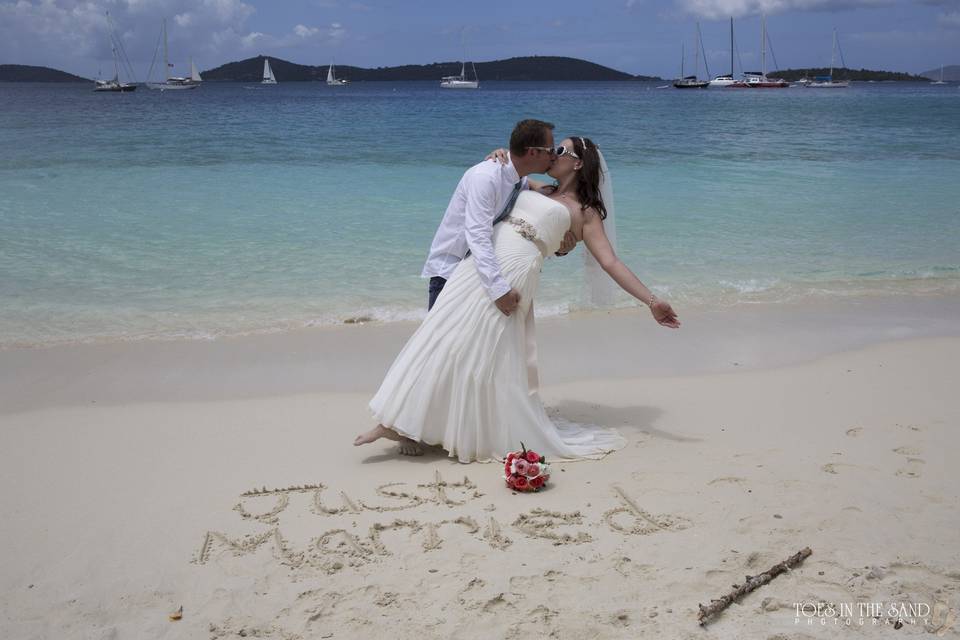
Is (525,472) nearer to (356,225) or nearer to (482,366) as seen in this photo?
(482,366)

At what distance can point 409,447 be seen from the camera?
4777 mm

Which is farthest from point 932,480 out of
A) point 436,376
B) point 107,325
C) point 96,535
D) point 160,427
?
point 107,325

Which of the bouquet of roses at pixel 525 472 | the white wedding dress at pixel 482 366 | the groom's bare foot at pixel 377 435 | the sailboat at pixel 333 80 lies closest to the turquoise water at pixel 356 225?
the groom's bare foot at pixel 377 435

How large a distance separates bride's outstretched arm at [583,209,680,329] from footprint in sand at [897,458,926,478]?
1372mm

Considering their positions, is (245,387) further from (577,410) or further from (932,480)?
(932,480)

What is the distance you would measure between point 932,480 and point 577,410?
2138 millimetres

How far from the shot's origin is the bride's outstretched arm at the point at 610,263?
15.1 ft

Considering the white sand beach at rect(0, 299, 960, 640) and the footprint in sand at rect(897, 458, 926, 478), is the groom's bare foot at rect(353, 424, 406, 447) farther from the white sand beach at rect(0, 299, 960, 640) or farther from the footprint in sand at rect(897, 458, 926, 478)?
the footprint in sand at rect(897, 458, 926, 478)

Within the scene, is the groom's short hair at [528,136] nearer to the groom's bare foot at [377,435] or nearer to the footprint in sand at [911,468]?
the groom's bare foot at [377,435]

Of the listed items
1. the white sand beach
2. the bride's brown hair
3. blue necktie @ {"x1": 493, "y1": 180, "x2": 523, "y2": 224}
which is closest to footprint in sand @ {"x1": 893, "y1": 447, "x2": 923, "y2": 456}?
the white sand beach

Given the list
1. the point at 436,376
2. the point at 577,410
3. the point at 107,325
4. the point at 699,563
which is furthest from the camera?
the point at 107,325

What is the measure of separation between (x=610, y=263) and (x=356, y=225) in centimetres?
870

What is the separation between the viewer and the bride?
15.0 ft

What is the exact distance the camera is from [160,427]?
5.26 metres
